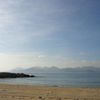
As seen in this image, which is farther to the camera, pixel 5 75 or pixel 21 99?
pixel 5 75

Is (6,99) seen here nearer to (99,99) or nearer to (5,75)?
(99,99)

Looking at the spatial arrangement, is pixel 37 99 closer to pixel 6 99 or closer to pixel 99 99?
pixel 6 99

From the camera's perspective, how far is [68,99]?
24.0 m

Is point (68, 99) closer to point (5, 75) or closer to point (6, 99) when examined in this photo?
point (6, 99)

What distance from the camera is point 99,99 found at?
24.1m

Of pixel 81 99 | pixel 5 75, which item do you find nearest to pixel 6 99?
pixel 81 99

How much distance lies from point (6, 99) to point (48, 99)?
3820 millimetres

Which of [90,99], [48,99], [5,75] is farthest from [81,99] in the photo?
[5,75]

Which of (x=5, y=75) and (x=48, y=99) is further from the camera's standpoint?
(x=5, y=75)

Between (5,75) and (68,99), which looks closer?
(68,99)

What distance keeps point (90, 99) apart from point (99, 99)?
0.90 metres

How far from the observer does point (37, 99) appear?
915 inches

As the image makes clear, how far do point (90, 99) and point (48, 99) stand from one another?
13.2 ft

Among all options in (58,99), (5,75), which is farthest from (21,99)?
(5,75)
